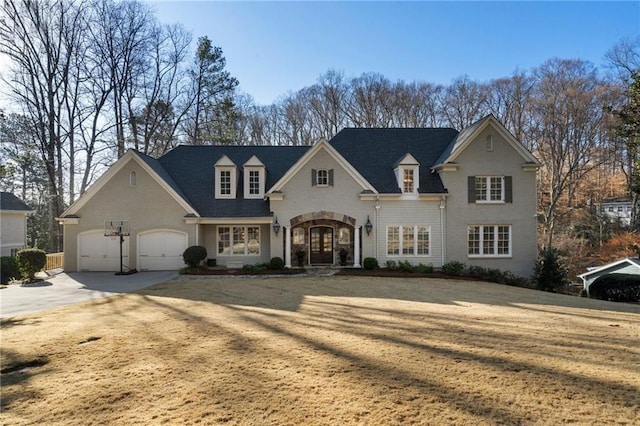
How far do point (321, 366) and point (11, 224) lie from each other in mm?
26638

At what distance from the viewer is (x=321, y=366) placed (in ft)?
15.7

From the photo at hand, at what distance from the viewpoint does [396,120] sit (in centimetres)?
3594

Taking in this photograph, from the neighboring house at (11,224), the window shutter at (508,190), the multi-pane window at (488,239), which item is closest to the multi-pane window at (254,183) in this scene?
the multi-pane window at (488,239)

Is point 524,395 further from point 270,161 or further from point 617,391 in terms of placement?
point 270,161

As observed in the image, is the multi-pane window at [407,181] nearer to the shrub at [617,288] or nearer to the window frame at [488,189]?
A: the window frame at [488,189]

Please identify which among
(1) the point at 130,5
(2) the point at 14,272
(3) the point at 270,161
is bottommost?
(2) the point at 14,272

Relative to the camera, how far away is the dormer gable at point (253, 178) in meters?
18.9

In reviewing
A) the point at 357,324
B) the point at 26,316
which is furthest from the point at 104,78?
the point at 357,324

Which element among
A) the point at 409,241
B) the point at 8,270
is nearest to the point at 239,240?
the point at 409,241

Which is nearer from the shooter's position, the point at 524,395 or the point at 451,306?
the point at 524,395

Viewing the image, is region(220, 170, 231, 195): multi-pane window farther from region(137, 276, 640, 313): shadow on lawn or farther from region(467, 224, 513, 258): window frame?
region(467, 224, 513, 258): window frame

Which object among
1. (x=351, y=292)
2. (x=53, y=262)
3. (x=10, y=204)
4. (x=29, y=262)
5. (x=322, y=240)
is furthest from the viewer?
(x=10, y=204)

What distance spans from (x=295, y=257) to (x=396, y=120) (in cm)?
2357

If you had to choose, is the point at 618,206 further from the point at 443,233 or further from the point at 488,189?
the point at 443,233
